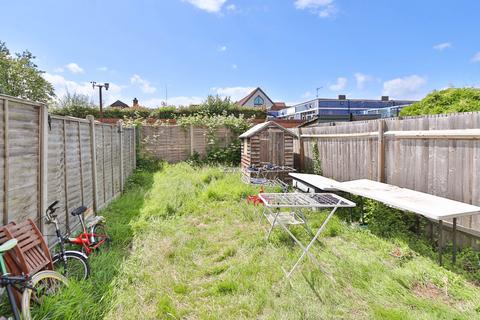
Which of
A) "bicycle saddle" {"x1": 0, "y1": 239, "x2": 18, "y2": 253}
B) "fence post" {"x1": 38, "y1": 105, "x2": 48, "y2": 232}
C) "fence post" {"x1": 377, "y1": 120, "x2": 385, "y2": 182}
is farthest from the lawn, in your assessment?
"fence post" {"x1": 377, "y1": 120, "x2": 385, "y2": 182}

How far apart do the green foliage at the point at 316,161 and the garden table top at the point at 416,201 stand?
2.88 m

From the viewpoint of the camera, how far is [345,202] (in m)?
3.31

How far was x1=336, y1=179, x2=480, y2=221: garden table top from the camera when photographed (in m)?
2.79

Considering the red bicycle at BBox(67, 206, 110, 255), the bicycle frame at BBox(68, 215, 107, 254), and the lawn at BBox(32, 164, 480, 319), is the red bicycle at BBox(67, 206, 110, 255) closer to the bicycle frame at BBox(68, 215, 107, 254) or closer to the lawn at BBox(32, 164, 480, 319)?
the bicycle frame at BBox(68, 215, 107, 254)

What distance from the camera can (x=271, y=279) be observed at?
9.31 ft

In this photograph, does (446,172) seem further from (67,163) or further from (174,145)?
(174,145)

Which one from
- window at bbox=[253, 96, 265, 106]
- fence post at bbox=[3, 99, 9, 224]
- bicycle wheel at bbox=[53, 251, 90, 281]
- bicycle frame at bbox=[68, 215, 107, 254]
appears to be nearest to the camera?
fence post at bbox=[3, 99, 9, 224]

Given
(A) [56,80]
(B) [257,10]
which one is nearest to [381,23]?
(B) [257,10]

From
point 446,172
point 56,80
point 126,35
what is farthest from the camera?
point 56,80

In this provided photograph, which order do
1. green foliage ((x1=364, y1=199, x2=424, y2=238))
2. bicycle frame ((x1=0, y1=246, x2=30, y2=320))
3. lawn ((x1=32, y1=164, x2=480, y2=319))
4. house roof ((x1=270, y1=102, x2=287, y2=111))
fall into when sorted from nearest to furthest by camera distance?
bicycle frame ((x1=0, y1=246, x2=30, y2=320)), lawn ((x1=32, y1=164, x2=480, y2=319)), green foliage ((x1=364, y1=199, x2=424, y2=238)), house roof ((x1=270, y1=102, x2=287, y2=111))

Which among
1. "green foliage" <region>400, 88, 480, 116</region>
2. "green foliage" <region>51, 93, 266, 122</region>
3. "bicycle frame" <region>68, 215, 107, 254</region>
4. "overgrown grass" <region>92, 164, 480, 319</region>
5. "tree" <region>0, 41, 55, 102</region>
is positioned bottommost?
"overgrown grass" <region>92, 164, 480, 319</region>

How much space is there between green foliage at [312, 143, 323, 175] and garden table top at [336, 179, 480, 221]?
9.45ft

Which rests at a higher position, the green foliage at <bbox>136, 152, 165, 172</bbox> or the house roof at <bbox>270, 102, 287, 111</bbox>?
the house roof at <bbox>270, 102, 287, 111</bbox>

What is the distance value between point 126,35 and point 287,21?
6343mm
